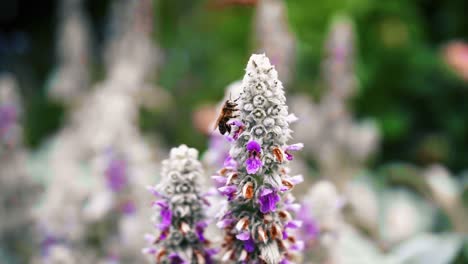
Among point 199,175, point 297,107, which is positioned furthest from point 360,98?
point 199,175

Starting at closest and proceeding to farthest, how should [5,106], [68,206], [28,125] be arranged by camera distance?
[68,206]
[5,106]
[28,125]

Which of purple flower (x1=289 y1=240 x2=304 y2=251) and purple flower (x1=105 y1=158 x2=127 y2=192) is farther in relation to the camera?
purple flower (x1=105 y1=158 x2=127 y2=192)

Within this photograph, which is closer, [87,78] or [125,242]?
[125,242]

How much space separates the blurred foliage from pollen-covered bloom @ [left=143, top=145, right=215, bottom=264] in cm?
380

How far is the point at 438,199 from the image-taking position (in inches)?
170

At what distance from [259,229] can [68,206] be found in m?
2.11

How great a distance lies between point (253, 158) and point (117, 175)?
1746 mm

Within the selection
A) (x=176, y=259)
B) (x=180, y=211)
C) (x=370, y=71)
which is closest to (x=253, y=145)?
(x=180, y=211)

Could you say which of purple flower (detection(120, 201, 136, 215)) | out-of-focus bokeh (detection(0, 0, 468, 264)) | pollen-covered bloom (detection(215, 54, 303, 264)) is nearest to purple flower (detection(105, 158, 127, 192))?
out-of-focus bokeh (detection(0, 0, 468, 264))

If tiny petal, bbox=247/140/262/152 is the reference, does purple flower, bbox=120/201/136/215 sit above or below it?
above

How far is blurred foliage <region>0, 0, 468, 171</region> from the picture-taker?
631 centimetres

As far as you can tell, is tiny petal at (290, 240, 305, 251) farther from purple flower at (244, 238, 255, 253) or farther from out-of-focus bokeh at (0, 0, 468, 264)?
out-of-focus bokeh at (0, 0, 468, 264)

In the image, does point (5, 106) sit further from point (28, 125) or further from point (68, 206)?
point (28, 125)

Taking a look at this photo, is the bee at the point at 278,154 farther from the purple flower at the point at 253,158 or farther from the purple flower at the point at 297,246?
the purple flower at the point at 297,246
